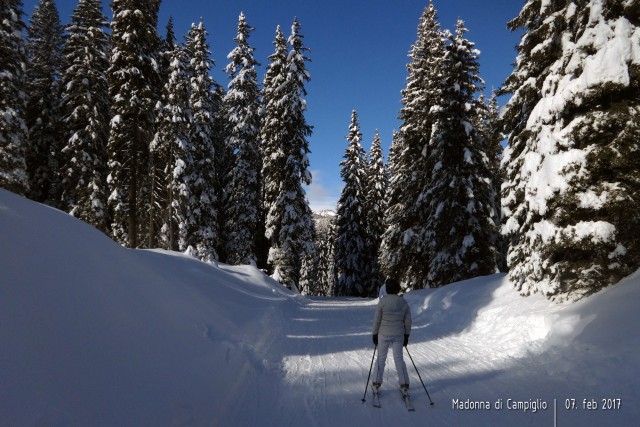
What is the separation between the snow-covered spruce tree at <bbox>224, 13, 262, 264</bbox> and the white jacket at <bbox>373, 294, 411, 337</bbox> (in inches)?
796

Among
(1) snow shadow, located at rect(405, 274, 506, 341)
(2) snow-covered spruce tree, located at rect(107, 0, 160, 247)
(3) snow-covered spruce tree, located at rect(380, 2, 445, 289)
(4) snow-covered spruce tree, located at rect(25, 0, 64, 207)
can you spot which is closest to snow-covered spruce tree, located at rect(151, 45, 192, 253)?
(2) snow-covered spruce tree, located at rect(107, 0, 160, 247)

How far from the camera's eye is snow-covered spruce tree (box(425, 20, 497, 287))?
57.6 ft

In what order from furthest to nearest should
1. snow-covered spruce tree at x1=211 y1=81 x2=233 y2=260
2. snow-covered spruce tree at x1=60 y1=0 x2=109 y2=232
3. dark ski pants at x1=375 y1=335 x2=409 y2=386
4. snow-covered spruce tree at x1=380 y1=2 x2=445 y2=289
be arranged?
snow-covered spruce tree at x1=211 y1=81 x2=233 y2=260, snow-covered spruce tree at x1=60 y1=0 x2=109 y2=232, snow-covered spruce tree at x1=380 y1=2 x2=445 y2=289, dark ski pants at x1=375 y1=335 x2=409 y2=386

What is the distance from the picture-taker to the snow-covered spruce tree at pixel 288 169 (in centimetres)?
2330

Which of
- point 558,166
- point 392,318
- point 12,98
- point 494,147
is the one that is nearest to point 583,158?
point 558,166

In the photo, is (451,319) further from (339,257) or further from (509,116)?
(339,257)

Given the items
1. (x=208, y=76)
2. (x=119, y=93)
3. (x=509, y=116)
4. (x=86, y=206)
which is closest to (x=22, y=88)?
(x=119, y=93)

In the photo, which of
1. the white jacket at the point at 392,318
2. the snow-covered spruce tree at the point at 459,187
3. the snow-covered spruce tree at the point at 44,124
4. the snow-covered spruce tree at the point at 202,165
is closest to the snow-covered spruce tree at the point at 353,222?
the snow-covered spruce tree at the point at 202,165

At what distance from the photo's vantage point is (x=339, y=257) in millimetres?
35500

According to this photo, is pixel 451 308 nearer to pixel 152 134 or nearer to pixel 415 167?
pixel 415 167

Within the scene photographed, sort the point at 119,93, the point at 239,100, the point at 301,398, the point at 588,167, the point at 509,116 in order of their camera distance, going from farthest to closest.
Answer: the point at 239,100, the point at 119,93, the point at 509,116, the point at 588,167, the point at 301,398

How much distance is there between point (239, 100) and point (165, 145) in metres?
7.03

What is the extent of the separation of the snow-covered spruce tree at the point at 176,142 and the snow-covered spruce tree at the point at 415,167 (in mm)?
13020

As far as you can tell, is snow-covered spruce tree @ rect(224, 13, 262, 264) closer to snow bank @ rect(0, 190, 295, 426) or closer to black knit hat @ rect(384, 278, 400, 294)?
snow bank @ rect(0, 190, 295, 426)
